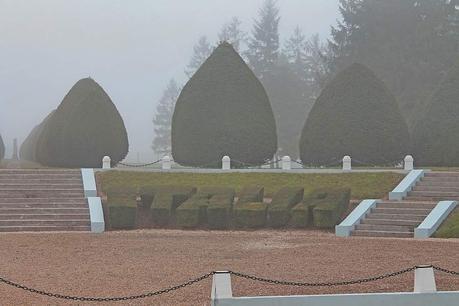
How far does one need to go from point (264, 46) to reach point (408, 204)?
4936 centimetres

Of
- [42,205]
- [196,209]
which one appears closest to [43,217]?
[42,205]

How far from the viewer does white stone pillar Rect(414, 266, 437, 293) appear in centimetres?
1044

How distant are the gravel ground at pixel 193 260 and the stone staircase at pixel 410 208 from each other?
144 cm

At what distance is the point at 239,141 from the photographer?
30531mm


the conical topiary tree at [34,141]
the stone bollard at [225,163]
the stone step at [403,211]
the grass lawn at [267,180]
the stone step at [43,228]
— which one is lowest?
the stone step at [43,228]

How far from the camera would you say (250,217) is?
21.7 meters

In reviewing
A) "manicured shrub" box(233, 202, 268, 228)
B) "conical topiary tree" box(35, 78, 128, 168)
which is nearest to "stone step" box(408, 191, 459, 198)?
"manicured shrub" box(233, 202, 268, 228)

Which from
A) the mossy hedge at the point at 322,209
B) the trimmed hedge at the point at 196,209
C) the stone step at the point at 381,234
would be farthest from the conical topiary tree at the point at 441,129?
the trimmed hedge at the point at 196,209

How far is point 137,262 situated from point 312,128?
17.4m

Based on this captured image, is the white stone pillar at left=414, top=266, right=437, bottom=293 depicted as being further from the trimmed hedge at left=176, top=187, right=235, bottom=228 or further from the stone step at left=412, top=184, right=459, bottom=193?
the stone step at left=412, top=184, right=459, bottom=193

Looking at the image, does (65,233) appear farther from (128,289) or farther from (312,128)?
(312,128)

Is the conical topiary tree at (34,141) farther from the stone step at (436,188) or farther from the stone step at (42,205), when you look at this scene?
the stone step at (436,188)

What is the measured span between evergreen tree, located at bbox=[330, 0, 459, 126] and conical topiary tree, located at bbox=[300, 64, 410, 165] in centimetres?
1832

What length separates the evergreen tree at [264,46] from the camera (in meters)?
67.9
